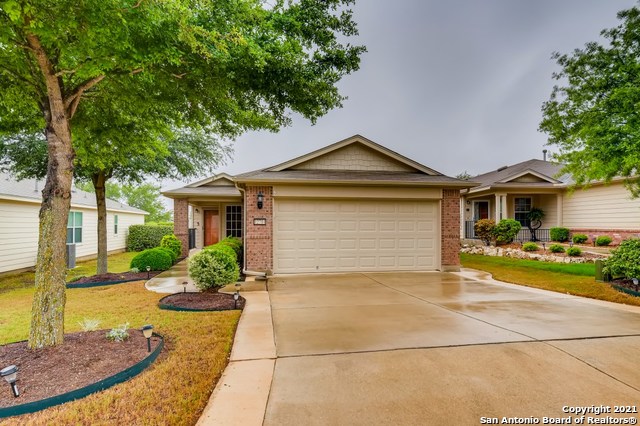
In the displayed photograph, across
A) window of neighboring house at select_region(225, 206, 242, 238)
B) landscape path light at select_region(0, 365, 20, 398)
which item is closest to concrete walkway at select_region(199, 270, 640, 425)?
landscape path light at select_region(0, 365, 20, 398)

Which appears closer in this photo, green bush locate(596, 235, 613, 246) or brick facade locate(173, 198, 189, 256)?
green bush locate(596, 235, 613, 246)

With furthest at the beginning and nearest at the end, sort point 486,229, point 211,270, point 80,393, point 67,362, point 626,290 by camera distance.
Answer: point 486,229 < point 626,290 < point 211,270 < point 67,362 < point 80,393

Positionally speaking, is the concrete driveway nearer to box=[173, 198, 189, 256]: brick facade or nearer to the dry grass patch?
the dry grass patch

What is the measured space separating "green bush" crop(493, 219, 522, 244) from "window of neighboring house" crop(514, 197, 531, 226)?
3.07 meters

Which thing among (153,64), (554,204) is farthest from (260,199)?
(554,204)

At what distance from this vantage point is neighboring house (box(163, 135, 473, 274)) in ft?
31.0

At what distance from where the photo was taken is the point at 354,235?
10.0 metres

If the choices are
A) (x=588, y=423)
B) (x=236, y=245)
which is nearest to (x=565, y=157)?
(x=588, y=423)

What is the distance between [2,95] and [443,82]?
1946cm

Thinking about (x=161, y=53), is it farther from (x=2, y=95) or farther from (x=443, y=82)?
(x=443, y=82)

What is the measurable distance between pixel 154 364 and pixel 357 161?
903cm

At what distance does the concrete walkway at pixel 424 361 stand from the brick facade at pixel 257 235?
3.34 meters

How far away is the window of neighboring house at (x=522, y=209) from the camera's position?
17.3m

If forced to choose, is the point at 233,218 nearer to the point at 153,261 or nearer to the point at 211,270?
the point at 153,261
